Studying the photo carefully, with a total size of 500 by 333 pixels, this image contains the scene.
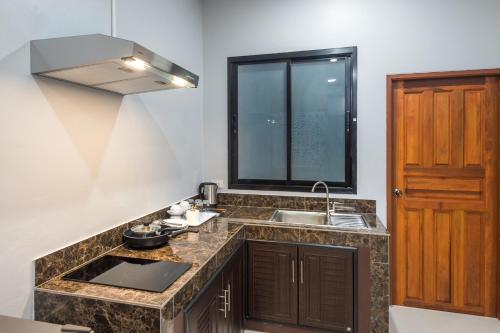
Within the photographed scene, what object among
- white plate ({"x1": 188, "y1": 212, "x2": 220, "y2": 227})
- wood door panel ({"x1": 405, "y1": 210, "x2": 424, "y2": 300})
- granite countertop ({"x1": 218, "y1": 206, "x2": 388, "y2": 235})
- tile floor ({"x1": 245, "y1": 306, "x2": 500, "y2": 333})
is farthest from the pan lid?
wood door panel ({"x1": 405, "y1": 210, "x2": 424, "y2": 300})

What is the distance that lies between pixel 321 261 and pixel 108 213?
60.4 inches

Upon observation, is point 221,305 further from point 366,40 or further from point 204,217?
point 366,40

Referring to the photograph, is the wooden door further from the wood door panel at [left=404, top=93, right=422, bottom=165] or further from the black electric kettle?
the black electric kettle

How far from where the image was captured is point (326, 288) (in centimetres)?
223

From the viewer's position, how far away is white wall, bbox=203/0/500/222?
2.55m

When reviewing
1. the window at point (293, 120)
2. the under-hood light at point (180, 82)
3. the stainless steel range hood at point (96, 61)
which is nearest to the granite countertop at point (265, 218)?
the window at point (293, 120)

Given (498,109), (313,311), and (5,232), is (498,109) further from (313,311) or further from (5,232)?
(5,232)

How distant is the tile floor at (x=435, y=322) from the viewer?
7.92ft

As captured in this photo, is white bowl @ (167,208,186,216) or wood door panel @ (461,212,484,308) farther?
wood door panel @ (461,212,484,308)

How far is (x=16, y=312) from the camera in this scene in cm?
125

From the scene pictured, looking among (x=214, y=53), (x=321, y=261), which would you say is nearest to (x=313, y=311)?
(x=321, y=261)

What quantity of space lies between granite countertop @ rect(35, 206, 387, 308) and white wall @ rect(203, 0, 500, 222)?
0.67 meters

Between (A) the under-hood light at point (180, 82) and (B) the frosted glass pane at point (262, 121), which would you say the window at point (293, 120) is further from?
(A) the under-hood light at point (180, 82)

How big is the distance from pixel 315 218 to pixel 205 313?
4.93 feet
